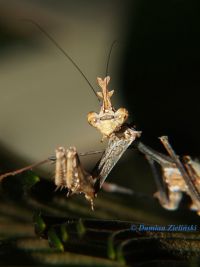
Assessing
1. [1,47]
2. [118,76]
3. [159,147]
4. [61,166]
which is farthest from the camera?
[159,147]

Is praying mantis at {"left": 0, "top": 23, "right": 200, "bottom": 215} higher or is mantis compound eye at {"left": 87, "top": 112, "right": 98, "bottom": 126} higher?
mantis compound eye at {"left": 87, "top": 112, "right": 98, "bottom": 126}

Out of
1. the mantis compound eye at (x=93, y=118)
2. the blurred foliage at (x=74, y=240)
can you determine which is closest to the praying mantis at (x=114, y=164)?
the mantis compound eye at (x=93, y=118)

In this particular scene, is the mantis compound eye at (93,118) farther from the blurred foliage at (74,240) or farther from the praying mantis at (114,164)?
the blurred foliage at (74,240)

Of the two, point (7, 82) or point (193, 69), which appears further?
point (7, 82)

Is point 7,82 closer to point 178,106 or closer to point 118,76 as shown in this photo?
point 118,76

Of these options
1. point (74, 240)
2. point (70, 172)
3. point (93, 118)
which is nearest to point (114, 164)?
point (93, 118)

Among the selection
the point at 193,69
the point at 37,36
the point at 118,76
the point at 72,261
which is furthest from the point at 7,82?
the point at 72,261

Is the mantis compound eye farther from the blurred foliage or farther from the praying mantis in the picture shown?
the blurred foliage

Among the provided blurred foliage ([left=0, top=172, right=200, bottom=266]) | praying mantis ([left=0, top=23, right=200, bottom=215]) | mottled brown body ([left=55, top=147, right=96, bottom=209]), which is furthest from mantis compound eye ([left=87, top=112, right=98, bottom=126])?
blurred foliage ([left=0, top=172, right=200, bottom=266])

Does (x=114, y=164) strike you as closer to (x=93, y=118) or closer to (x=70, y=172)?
(x=93, y=118)
